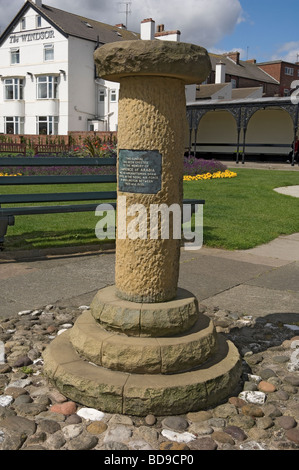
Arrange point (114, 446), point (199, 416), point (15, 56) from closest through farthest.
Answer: point (114, 446)
point (199, 416)
point (15, 56)

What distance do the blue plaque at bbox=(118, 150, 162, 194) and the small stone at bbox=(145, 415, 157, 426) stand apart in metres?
1.31

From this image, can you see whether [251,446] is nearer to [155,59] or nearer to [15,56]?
[155,59]

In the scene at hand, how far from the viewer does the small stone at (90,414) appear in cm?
252

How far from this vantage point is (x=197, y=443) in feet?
7.54

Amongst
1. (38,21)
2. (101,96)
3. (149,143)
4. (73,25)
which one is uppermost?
(38,21)

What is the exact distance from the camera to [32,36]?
33750mm

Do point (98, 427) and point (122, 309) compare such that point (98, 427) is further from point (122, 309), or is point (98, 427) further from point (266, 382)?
point (266, 382)

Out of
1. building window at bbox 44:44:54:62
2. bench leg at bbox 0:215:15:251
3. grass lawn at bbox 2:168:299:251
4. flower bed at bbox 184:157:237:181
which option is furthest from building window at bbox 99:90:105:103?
bench leg at bbox 0:215:15:251

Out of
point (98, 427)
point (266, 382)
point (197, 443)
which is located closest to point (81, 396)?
point (98, 427)

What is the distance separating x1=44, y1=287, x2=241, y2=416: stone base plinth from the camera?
256 cm

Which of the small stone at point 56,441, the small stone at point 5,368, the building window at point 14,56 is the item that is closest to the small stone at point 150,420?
the small stone at point 56,441

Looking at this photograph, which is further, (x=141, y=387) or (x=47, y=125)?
(x=47, y=125)

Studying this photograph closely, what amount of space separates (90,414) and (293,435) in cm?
107

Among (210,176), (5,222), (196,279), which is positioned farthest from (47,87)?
(196,279)
